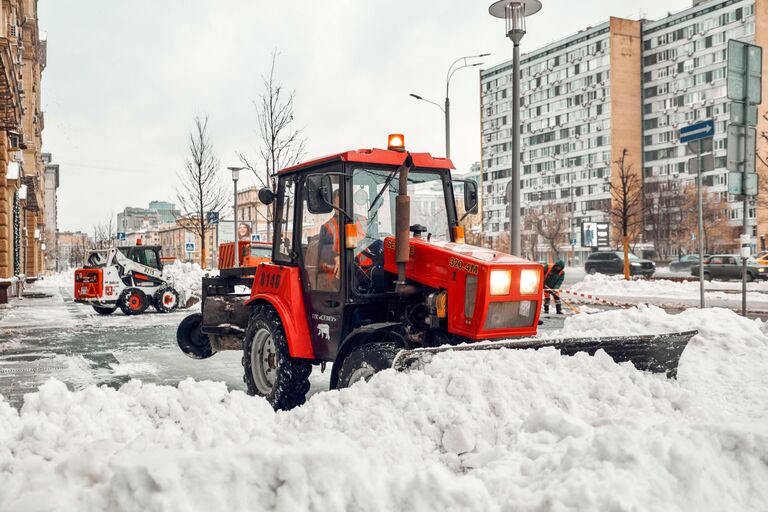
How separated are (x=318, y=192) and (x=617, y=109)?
292ft

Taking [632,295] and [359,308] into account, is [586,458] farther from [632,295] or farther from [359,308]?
[632,295]

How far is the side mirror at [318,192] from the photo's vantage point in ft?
18.8

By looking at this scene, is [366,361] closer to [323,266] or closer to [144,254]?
[323,266]

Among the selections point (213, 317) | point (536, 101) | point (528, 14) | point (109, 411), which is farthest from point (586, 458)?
point (536, 101)

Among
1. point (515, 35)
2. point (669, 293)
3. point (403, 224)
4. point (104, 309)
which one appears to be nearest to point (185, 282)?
point (104, 309)

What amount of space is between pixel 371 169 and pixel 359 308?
47.7 inches

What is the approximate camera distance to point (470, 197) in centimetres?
630

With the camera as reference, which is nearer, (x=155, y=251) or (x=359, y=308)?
(x=359, y=308)

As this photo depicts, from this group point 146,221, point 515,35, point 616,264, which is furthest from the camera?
point 146,221

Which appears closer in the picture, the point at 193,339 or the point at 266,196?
Answer: the point at 266,196

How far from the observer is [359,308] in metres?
6.03

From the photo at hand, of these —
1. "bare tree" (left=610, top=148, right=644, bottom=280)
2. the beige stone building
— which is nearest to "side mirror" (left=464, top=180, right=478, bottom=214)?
the beige stone building

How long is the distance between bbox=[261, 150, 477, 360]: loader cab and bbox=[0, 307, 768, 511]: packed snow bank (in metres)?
1.61

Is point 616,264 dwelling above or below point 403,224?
below
